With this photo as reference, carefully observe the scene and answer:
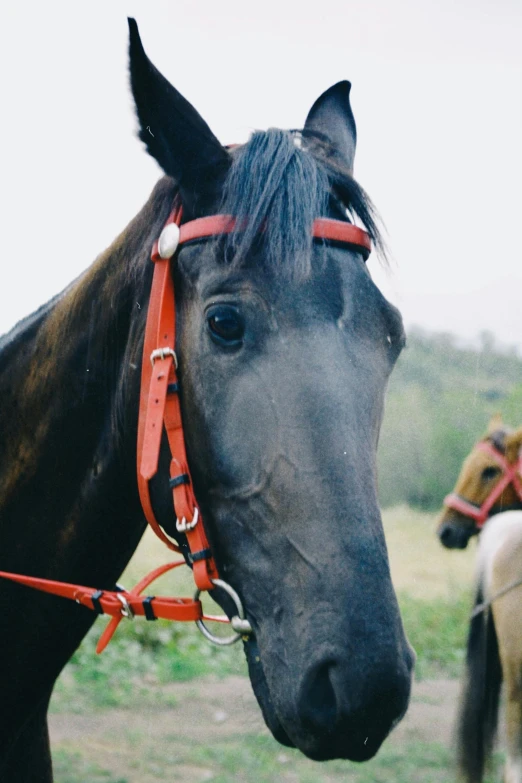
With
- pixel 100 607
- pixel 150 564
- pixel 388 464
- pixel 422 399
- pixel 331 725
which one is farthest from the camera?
pixel 422 399

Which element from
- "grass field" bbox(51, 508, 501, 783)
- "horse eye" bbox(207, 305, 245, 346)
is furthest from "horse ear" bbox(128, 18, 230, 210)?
"grass field" bbox(51, 508, 501, 783)

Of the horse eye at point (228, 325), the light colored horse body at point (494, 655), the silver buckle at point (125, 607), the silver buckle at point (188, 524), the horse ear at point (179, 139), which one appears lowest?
the light colored horse body at point (494, 655)

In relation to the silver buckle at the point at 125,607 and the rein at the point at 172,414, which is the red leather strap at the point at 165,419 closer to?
the rein at the point at 172,414

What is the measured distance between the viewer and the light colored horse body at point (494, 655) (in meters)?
4.57

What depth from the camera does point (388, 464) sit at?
1061 centimetres

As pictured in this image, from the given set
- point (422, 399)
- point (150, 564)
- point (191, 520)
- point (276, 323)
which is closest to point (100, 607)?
point (191, 520)

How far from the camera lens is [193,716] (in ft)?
20.2

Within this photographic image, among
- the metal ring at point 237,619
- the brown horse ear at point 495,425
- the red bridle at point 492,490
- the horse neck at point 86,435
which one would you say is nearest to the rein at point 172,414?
the metal ring at point 237,619

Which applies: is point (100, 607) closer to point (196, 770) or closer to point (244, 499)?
point (244, 499)

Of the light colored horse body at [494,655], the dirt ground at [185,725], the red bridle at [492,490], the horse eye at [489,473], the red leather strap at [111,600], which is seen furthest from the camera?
the horse eye at [489,473]

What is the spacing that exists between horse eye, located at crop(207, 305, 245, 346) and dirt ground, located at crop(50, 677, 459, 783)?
4.37m

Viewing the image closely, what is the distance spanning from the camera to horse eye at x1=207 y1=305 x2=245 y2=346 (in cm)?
160

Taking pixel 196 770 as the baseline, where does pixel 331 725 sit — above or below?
above

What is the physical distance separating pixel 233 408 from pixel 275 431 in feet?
0.37
